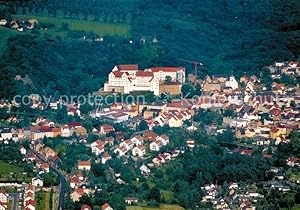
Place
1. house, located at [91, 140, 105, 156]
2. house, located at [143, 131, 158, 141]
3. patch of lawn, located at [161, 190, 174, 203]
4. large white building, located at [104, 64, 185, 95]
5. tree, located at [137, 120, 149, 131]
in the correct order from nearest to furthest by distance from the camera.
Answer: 1. patch of lawn, located at [161, 190, 174, 203]
2. house, located at [91, 140, 105, 156]
3. house, located at [143, 131, 158, 141]
4. tree, located at [137, 120, 149, 131]
5. large white building, located at [104, 64, 185, 95]

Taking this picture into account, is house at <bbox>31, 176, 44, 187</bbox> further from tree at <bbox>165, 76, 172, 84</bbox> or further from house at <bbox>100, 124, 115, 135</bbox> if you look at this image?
tree at <bbox>165, 76, 172, 84</bbox>

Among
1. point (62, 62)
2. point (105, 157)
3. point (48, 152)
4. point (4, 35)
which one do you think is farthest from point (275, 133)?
point (4, 35)

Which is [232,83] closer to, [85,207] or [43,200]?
[43,200]

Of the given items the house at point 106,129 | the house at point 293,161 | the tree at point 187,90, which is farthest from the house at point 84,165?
the tree at point 187,90

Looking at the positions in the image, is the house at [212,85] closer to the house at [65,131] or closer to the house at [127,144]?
the house at [65,131]

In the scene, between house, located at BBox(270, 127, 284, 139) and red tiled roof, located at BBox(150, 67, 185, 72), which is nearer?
house, located at BBox(270, 127, 284, 139)

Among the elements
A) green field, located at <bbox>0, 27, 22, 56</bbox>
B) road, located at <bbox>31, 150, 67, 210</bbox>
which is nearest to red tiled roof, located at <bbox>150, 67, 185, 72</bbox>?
green field, located at <bbox>0, 27, 22, 56</bbox>
